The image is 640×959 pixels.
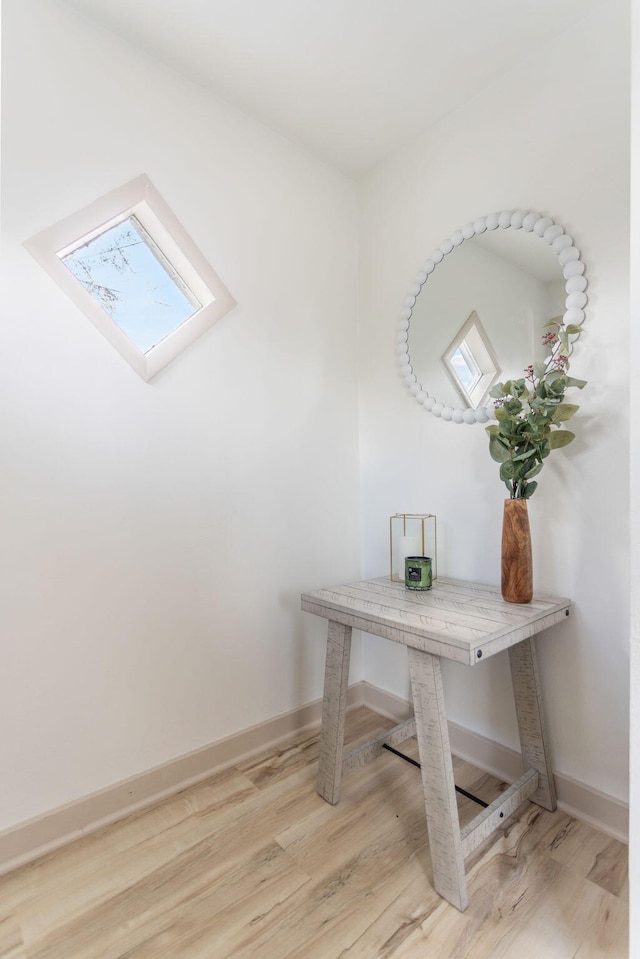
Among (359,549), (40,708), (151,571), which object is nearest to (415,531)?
(359,549)

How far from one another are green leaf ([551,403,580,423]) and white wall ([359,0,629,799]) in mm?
108

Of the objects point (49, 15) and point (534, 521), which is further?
point (534, 521)

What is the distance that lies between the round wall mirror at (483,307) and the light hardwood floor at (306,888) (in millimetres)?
1343

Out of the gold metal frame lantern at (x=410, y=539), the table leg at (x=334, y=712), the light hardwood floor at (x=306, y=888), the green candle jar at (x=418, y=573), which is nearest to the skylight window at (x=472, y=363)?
the gold metal frame lantern at (x=410, y=539)

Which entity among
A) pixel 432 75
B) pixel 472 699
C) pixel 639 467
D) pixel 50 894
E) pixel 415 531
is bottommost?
pixel 50 894

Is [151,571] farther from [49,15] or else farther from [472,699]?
[49,15]

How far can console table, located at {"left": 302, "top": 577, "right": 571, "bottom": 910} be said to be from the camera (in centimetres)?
115

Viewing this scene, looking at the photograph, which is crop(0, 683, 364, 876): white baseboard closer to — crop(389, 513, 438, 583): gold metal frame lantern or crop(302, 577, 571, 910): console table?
crop(302, 577, 571, 910): console table

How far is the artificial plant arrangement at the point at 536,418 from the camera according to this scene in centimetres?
135

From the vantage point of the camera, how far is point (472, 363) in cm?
170

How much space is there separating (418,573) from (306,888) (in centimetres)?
93

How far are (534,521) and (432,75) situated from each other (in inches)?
63.3

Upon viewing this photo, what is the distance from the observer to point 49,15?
4.41 feet

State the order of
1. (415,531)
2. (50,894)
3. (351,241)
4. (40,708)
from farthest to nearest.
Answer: (351,241), (415,531), (40,708), (50,894)
